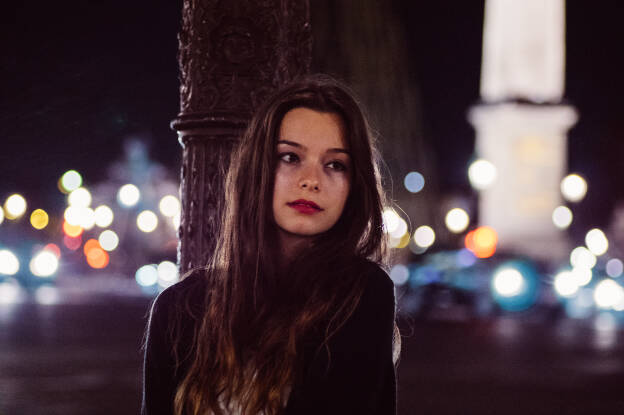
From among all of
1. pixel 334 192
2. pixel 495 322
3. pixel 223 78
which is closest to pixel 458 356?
pixel 495 322

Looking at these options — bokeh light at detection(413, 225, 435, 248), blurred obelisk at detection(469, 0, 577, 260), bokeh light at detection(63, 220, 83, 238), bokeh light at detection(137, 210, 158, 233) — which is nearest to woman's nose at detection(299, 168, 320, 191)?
blurred obelisk at detection(469, 0, 577, 260)

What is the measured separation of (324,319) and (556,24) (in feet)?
97.5

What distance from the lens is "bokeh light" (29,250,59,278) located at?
3388 centimetres

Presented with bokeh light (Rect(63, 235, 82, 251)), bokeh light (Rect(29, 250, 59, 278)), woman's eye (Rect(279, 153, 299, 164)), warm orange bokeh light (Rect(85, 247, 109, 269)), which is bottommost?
warm orange bokeh light (Rect(85, 247, 109, 269))

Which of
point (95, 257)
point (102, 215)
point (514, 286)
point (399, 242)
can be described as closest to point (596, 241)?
point (399, 242)

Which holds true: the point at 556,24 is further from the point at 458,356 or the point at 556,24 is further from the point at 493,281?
the point at 458,356

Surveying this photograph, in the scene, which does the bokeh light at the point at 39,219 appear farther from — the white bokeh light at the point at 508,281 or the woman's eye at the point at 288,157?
the woman's eye at the point at 288,157

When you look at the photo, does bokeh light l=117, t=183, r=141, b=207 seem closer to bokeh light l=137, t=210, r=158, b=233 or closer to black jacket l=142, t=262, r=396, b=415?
bokeh light l=137, t=210, r=158, b=233

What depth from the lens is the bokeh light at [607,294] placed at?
2639 centimetres

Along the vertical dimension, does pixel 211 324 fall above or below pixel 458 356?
above

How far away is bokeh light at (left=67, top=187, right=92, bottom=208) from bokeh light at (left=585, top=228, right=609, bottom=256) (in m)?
30.6

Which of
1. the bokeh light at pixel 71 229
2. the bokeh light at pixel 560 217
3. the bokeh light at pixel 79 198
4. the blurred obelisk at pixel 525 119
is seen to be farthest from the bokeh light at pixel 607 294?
the bokeh light at pixel 71 229

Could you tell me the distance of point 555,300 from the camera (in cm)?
2189

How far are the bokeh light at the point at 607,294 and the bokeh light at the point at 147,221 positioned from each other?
34933mm
